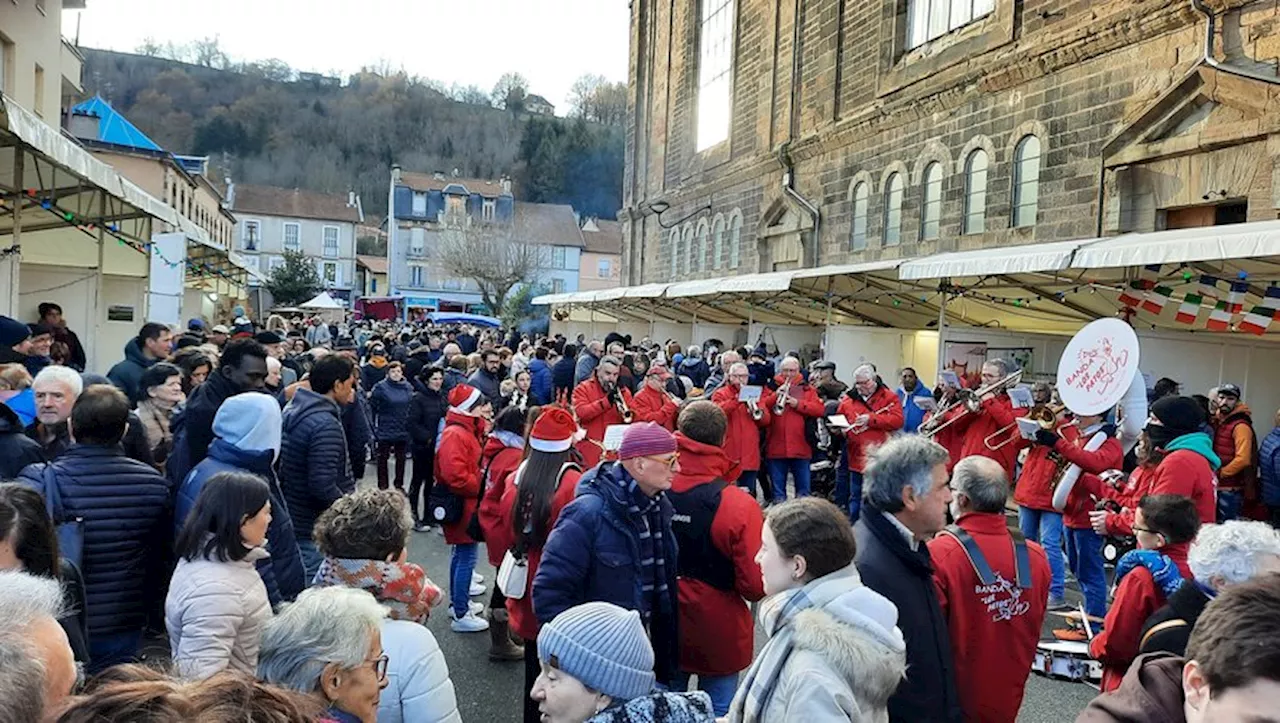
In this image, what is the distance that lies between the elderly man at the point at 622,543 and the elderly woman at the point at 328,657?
3.94 feet

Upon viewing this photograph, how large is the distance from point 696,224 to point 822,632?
28818 mm

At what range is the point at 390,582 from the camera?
9.71ft

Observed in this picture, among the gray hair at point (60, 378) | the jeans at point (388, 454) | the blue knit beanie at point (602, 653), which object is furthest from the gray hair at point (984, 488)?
the jeans at point (388, 454)

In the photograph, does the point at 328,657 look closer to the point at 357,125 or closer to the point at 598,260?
the point at 598,260

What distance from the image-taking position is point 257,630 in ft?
9.62

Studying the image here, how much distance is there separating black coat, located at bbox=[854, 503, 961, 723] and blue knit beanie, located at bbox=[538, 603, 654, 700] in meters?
1.11

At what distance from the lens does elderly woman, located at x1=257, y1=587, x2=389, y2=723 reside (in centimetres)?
211

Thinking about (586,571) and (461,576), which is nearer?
(586,571)

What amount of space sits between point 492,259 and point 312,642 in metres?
50.3

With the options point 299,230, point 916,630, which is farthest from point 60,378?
point 299,230

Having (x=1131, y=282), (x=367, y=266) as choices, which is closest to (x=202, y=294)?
(x=1131, y=282)

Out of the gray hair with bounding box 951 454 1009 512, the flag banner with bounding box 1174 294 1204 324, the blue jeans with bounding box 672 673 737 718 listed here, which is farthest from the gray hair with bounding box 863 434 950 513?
the flag banner with bounding box 1174 294 1204 324

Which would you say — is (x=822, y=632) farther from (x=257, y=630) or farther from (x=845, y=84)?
(x=845, y=84)

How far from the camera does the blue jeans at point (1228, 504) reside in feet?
25.2
